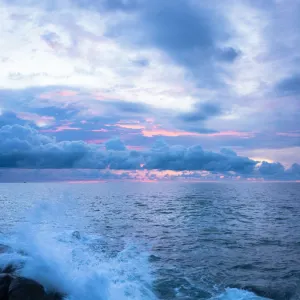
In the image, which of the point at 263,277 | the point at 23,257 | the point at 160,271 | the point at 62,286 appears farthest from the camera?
the point at 160,271

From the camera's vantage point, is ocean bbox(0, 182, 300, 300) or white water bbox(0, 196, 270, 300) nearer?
white water bbox(0, 196, 270, 300)

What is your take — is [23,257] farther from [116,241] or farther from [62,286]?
[116,241]

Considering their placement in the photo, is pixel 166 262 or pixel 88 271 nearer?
pixel 88 271

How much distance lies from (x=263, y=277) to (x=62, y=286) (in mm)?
11916

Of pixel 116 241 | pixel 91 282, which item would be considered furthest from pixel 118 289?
pixel 116 241

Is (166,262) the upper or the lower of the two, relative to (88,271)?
lower

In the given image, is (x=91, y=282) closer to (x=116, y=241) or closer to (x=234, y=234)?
(x=116, y=241)

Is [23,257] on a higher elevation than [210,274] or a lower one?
higher

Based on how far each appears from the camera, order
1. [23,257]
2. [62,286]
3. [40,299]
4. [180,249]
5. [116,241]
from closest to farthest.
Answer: [40,299] < [62,286] < [23,257] < [180,249] < [116,241]

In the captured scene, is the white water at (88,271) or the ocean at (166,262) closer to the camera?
the white water at (88,271)

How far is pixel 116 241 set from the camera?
1160 inches

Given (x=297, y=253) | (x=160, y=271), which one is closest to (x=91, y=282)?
(x=160, y=271)

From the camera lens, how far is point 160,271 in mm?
19984

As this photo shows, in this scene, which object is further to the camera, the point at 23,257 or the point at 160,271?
the point at 160,271
